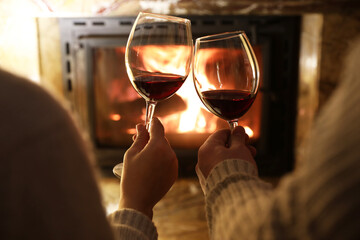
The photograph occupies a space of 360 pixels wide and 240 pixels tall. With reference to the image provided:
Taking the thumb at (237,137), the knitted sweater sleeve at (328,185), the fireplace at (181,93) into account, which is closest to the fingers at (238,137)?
the thumb at (237,137)

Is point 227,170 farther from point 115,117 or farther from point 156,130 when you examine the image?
point 115,117

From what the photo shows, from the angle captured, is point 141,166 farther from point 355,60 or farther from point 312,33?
point 312,33

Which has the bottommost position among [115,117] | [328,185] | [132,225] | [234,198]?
[115,117]

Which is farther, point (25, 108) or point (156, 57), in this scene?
point (156, 57)

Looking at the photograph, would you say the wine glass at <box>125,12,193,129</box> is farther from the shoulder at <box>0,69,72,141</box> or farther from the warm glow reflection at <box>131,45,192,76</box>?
the shoulder at <box>0,69,72,141</box>

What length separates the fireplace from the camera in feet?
5.61

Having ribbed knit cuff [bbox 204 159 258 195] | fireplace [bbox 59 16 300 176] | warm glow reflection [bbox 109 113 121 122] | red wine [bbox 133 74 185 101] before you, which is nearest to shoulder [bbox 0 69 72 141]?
ribbed knit cuff [bbox 204 159 258 195]

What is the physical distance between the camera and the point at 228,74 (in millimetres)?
711

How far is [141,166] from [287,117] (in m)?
1.35

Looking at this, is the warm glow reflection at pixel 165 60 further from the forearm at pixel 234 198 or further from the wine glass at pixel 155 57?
the forearm at pixel 234 198

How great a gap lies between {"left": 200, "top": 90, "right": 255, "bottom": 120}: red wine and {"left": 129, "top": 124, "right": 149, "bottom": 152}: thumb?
134mm

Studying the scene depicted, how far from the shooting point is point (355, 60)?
287 mm

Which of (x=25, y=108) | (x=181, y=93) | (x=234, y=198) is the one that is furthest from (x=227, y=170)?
(x=181, y=93)

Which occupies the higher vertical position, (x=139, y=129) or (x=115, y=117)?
(x=139, y=129)
